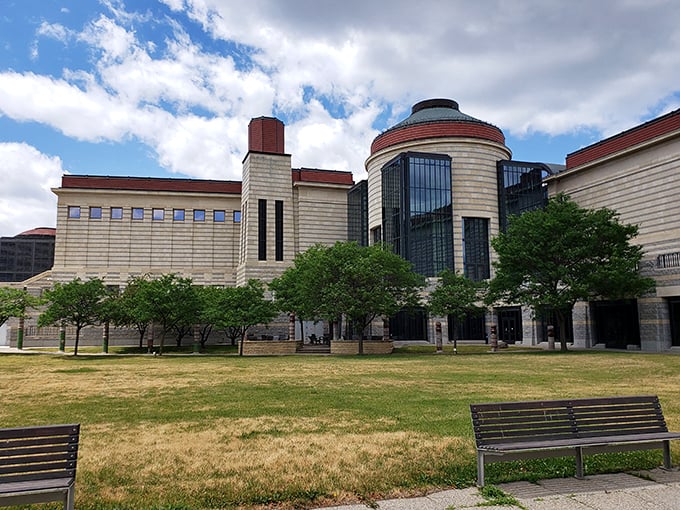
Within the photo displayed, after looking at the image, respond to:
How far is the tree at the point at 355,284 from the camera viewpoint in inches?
1407

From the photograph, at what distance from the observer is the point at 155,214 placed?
6706cm

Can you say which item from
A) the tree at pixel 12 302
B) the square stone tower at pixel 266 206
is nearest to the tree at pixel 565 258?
the square stone tower at pixel 266 206

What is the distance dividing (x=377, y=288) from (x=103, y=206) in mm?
43923

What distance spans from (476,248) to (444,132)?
41.7 ft

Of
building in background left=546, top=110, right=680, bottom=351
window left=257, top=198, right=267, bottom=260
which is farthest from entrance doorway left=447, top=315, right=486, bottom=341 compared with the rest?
window left=257, top=198, right=267, bottom=260

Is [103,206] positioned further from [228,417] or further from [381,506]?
[381,506]

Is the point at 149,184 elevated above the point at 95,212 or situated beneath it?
elevated above

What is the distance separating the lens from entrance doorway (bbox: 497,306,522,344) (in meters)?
51.8

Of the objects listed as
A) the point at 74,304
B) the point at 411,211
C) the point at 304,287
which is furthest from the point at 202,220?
the point at 304,287

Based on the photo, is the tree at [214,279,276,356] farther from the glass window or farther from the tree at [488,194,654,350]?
the glass window

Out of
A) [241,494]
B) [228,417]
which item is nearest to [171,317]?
[228,417]

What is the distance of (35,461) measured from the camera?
19.6 feet

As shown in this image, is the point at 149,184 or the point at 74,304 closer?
the point at 74,304

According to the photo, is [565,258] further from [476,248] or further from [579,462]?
[579,462]
